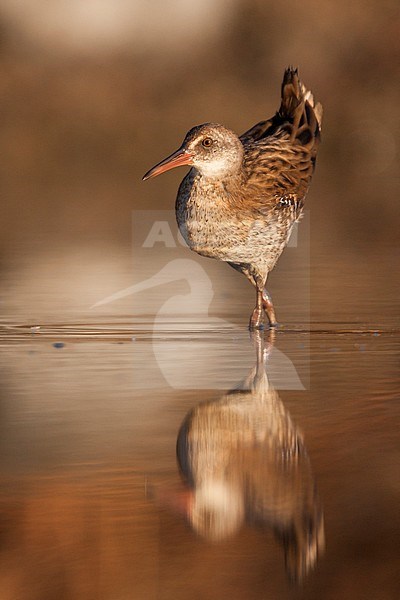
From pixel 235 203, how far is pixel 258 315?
2.62 ft

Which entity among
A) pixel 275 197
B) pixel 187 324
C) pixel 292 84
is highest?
pixel 292 84

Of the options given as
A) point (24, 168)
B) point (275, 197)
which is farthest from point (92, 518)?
point (24, 168)

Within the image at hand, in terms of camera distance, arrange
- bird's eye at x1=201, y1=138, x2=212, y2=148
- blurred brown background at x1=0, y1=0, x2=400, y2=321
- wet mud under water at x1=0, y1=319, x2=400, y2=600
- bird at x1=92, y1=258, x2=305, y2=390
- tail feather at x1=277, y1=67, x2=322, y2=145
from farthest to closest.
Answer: blurred brown background at x1=0, y1=0, x2=400, y2=321, tail feather at x1=277, y1=67, x2=322, y2=145, bird's eye at x1=201, y1=138, x2=212, y2=148, bird at x1=92, y1=258, x2=305, y2=390, wet mud under water at x1=0, y1=319, x2=400, y2=600

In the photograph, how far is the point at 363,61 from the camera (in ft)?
84.6

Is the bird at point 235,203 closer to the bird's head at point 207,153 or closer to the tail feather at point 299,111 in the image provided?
the bird's head at point 207,153

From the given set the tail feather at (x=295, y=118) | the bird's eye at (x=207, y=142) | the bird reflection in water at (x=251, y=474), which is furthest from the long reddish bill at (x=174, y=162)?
the bird reflection in water at (x=251, y=474)

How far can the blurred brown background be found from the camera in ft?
62.4

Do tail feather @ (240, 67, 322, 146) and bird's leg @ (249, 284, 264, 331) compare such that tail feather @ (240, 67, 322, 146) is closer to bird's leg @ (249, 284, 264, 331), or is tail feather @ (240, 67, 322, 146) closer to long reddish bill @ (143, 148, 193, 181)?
long reddish bill @ (143, 148, 193, 181)

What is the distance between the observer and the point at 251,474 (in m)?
5.90

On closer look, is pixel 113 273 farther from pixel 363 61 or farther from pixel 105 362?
pixel 363 61

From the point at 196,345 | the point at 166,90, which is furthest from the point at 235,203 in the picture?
the point at 166,90

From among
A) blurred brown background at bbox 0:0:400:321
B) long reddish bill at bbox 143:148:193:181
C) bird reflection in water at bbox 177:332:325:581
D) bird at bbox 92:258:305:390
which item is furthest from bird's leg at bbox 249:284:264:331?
blurred brown background at bbox 0:0:400:321

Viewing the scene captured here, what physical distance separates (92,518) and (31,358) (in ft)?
10.9

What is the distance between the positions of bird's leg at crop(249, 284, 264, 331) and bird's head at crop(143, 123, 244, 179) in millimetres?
858
